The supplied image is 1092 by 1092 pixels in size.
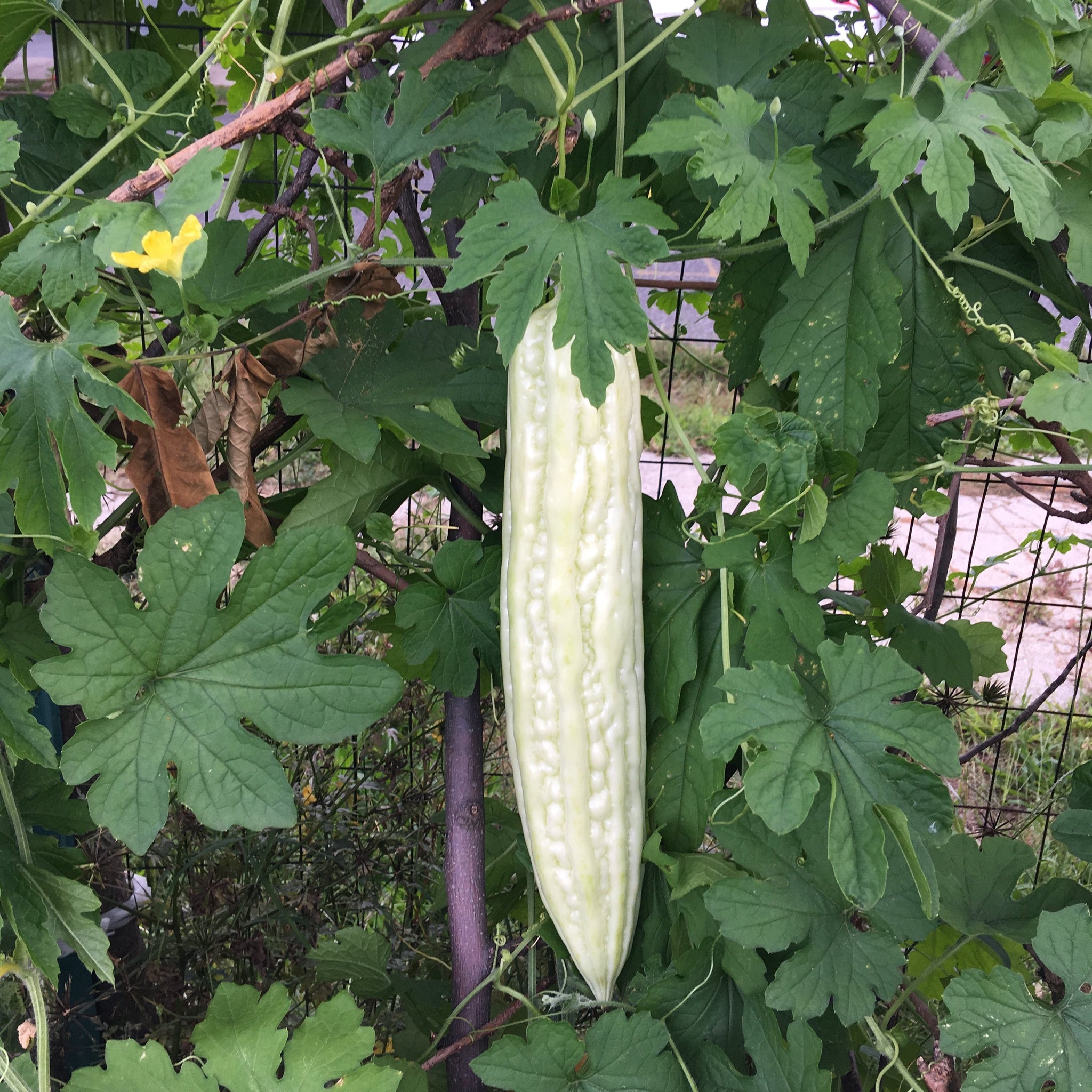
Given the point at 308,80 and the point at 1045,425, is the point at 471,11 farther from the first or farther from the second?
the point at 1045,425

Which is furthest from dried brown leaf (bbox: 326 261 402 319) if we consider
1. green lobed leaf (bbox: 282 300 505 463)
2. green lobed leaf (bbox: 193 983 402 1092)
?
green lobed leaf (bbox: 193 983 402 1092)

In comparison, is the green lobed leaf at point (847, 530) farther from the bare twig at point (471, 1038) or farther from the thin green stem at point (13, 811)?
the thin green stem at point (13, 811)

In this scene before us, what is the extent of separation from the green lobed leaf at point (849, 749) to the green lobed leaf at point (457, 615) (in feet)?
1.01

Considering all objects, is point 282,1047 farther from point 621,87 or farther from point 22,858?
point 621,87

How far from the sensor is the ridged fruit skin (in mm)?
940

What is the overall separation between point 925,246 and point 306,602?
0.69 metres

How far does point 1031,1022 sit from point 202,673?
81 centimetres

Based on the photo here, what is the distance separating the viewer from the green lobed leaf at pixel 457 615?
3.59 ft

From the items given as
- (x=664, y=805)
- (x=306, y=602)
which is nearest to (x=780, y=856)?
(x=664, y=805)

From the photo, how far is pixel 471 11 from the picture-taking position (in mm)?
946

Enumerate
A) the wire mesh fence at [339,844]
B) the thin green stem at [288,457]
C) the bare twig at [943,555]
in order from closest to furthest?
the thin green stem at [288,457] < the bare twig at [943,555] < the wire mesh fence at [339,844]

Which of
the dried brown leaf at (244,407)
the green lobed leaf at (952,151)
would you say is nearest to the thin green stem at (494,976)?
the dried brown leaf at (244,407)

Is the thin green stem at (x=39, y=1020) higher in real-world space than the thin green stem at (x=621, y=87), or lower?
lower

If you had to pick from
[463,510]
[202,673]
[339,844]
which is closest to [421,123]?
[463,510]
